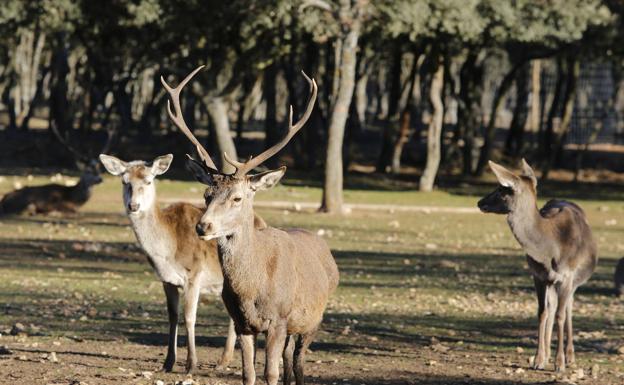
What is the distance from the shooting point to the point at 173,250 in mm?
11461

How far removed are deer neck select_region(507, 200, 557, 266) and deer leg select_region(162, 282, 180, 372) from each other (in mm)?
3098

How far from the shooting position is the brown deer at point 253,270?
28.2 ft

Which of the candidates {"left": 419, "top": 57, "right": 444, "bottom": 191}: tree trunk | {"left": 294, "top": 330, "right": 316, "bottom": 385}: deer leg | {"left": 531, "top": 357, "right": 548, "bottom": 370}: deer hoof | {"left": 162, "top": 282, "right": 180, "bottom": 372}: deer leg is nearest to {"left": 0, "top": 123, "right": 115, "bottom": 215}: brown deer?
{"left": 419, "top": 57, "right": 444, "bottom": 191}: tree trunk

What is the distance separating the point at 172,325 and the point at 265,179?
8.85 feet

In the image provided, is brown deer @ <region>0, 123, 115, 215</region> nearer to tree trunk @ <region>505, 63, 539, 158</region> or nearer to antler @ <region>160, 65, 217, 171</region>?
antler @ <region>160, 65, 217, 171</region>

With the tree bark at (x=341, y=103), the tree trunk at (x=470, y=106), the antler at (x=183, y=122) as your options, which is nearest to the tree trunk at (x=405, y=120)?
the tree trunk at (x=470, y=106)

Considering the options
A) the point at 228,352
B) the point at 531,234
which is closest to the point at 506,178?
the point at 531,234

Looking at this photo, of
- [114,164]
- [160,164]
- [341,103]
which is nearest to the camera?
[160,164]

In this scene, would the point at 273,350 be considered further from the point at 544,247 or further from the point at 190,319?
the point at 544,247

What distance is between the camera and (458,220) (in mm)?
30594

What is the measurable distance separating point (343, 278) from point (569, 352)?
267 inches

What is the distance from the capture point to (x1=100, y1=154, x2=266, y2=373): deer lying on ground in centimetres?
1125

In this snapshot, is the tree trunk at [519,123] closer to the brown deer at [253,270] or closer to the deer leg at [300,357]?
the deer leg at [300,357]

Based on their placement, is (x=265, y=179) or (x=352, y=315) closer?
(x=265, y=179)
